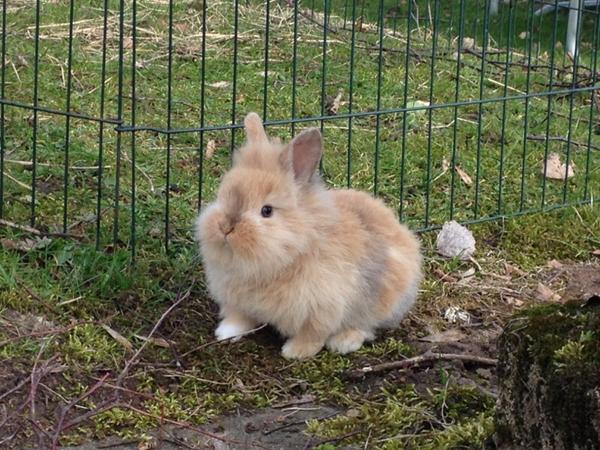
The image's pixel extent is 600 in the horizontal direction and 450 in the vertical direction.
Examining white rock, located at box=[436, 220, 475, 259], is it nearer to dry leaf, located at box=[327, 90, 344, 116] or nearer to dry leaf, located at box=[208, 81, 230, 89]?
dry leaf, located at box=[327, 90, 344, 116]

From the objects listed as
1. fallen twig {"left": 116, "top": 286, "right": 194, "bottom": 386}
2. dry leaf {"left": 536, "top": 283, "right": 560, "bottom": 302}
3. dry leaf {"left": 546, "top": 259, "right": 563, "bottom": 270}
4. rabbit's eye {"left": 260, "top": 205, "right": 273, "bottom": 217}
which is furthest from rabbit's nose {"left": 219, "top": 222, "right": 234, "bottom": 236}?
dry leaf {"left": 546, "top": 259, "right": 563, "bottom": 270}

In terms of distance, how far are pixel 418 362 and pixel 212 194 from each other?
1.59 metres

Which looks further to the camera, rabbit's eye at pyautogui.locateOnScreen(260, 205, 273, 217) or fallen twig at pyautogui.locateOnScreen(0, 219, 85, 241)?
fallen twig at pyautogui.locateOnScreen(0, 219, 85, 241)

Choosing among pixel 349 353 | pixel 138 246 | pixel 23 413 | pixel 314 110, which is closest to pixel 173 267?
pixel 138 246

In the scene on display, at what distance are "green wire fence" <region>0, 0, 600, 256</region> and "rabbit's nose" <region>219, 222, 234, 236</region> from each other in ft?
2.20

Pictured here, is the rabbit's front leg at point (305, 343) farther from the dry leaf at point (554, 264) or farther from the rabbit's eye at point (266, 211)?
the dry leaf at point (554, 264)

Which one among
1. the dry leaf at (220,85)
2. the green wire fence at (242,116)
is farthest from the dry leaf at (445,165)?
the dry leaf at (220,85)

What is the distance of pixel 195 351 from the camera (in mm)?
3295

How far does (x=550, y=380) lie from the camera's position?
2186mm

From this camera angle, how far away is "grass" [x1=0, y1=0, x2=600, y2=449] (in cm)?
304

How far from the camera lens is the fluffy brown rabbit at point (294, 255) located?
10.3ft

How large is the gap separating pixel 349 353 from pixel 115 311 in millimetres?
806

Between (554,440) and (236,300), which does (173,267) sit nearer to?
(236,300)

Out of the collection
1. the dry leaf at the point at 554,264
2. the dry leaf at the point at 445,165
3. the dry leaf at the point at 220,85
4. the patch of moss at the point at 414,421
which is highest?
the dry leaf at the point at 220,85
